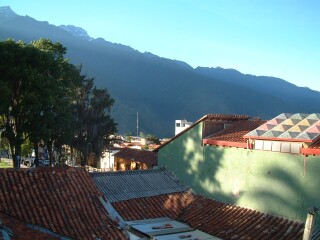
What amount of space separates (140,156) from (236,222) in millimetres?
21109

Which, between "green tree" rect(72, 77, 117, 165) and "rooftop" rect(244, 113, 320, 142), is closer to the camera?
"rooftop" rect(244, 113, 320, 142)

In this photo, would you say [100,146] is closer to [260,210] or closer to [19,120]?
[19,120]

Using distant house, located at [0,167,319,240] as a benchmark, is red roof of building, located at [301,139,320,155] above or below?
above

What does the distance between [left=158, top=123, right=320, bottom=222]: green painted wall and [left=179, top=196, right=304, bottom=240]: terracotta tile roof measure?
0.30 meters

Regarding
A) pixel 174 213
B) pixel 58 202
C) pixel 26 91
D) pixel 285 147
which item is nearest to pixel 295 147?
pixel 285 147

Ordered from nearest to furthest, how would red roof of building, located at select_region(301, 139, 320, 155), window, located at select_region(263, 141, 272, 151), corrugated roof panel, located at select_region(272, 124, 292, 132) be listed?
red roof of building, located at select_region(301, 139, 320, 155) → window, located at select_region(263, 141, 272, 151) → corrugated roof panel, located at select_region(272, 124, 292, 132)

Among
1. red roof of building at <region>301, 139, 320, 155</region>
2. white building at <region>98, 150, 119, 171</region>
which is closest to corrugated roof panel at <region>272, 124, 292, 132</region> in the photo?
red roof of building at <region>301, 139, 320, 155</region>

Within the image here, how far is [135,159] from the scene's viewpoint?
31531 mm

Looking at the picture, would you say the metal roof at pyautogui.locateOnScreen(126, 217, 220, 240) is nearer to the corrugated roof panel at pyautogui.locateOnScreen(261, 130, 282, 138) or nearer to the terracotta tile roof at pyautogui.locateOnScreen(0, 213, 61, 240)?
the terracotta tile roof at pyautogui.locateOnScreen(0, 213, 61, 240)

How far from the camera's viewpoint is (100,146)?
1357 inches

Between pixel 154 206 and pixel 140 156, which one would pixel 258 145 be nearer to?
pixel 154 206

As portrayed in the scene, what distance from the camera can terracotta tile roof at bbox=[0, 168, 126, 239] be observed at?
9.71m

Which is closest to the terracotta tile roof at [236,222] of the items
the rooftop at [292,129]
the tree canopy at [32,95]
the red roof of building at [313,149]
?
the red roof of building at [313,149]

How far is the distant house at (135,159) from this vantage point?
30094 mm
